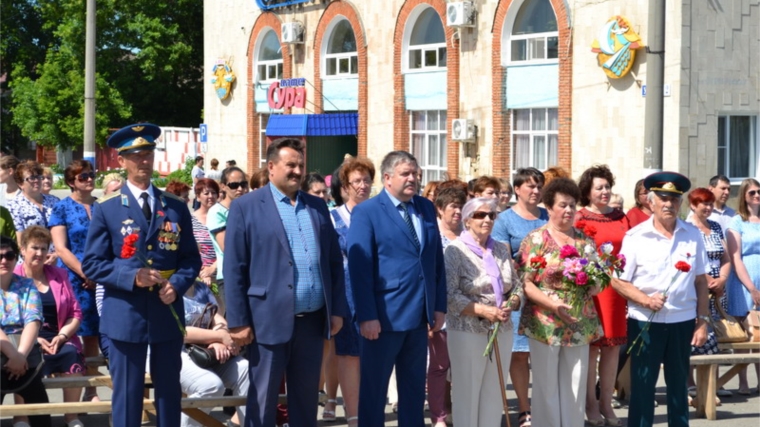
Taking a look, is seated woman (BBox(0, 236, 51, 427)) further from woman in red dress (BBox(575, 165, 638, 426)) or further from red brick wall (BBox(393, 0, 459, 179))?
red brick wall (BBox(393, 0, 459, 179))

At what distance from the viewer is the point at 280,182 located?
6816 mm

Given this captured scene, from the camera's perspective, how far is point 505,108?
25125mm

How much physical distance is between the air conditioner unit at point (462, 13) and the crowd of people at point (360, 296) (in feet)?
54.5

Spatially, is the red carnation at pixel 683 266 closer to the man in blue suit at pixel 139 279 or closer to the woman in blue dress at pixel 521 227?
the woman in blue dress at pixel 521 227

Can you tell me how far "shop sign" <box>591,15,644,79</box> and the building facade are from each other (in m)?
0.08

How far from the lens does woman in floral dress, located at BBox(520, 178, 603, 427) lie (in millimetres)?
7770

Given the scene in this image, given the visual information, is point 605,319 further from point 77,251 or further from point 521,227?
point 77,251

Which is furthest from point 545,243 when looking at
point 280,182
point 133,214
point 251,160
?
point 251,160

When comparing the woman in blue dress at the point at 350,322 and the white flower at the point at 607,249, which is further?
the woman in blue dress at the point at 350,322

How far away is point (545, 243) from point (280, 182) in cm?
222

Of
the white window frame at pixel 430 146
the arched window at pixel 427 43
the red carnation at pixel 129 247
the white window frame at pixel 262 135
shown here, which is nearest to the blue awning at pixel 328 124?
the white window frame at pixel 430 146

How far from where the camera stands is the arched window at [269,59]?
3419 centimetres

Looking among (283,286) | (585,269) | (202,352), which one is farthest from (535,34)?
(283,286)

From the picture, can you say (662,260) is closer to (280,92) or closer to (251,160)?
(280,92)
